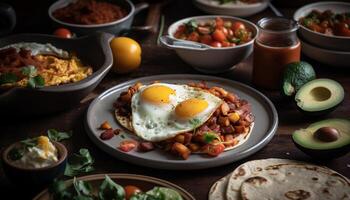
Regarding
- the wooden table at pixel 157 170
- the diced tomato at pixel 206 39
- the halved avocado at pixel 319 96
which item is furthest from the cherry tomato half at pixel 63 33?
the halved avocado at pixel 319 96

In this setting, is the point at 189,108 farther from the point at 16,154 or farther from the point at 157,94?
the point at 16,154

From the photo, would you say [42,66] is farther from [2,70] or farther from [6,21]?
[6,21]

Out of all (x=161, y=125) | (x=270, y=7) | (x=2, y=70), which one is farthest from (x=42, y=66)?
(x=270, y=7)

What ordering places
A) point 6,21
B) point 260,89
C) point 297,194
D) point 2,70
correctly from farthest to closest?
point 6,21 → point 260,89 → point 2,70 → point 297,194

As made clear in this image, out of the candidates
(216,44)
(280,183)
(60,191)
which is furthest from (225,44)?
(60,191)

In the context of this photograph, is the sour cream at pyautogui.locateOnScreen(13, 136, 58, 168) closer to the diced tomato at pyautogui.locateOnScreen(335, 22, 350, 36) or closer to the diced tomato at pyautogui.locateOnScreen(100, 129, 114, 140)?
the diced tomato at pyautogui.locateOnScreen(100, 129, 114, 140)
